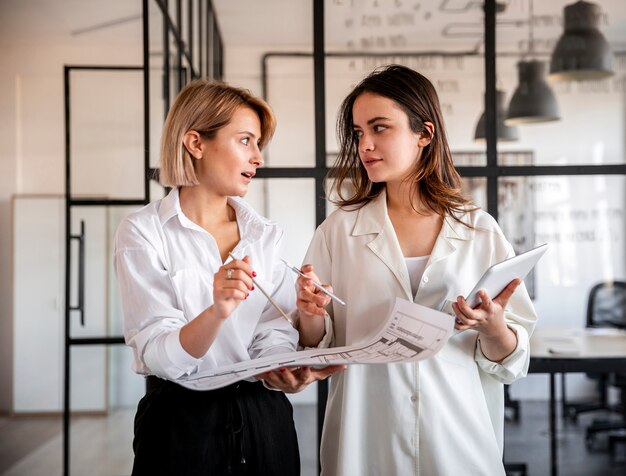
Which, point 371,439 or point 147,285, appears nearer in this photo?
point 147,285

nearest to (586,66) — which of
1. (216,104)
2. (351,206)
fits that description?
(351,206)

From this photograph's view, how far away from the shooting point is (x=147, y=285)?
1.42 meters

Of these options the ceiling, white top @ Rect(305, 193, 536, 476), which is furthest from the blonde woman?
the ceiling

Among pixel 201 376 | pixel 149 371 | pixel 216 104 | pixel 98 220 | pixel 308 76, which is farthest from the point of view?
pixel 98 220

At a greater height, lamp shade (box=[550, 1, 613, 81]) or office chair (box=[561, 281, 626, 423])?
lamp shade (box=[550, 1, 613, 81])

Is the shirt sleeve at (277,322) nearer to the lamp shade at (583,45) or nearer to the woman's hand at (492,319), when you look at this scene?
the woman's hand at (492,319)

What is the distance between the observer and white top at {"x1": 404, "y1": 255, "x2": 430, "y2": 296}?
1.61 meters

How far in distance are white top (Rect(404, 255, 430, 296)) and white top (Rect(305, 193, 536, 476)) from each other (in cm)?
4

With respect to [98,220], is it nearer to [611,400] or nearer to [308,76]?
[308,76]

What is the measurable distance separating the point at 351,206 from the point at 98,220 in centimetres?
159

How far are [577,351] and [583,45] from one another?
1.22m

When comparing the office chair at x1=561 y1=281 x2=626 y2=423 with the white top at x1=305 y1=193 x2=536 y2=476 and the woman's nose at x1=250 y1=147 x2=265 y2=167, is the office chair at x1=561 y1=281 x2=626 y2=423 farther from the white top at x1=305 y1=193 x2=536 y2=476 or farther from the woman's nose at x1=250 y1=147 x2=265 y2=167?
the woman's nose at x1=250 y1=147 x2=265 y2=167

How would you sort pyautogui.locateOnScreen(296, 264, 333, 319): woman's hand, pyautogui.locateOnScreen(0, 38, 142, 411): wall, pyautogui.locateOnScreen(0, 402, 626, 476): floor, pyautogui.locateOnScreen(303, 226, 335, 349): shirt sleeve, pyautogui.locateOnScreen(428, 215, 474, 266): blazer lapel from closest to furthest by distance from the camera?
pyautogui.locateOnScreen(296, 264, 333, 319): woman's hand → pyautogui.locateOnScreen(428, 215, 474, 266): blazer lapel → pyautogui.locateOnScreen(303, 226, 335, 349): shirt sleeve → pyautogui.locateOnScreen(0, 402, 626, 476): floor → pyautogui.locateOnScreen(0, 38, 142, 411): wall

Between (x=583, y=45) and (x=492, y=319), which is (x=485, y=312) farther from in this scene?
(x=583, y=45)
